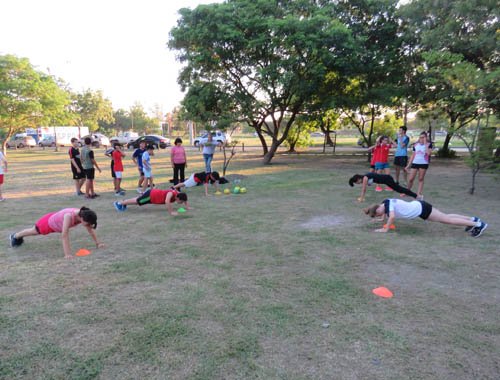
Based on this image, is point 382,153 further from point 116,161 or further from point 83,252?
point 83,252

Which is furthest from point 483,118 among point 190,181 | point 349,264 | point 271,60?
point 271,60

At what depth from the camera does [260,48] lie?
15.9 m

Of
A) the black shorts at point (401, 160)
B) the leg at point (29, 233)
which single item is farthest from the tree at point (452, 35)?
the leg at point (29, 233)

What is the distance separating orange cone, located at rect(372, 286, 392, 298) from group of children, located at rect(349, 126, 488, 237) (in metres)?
2.19

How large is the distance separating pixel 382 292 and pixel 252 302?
5.08ft

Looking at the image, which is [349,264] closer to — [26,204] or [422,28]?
[26,204]

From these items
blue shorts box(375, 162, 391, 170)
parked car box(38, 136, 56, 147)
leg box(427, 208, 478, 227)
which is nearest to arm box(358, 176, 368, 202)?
blue shorts box(375, 162, 391, 170)

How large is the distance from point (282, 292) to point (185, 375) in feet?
5.44

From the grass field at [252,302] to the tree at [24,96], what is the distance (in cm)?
2231

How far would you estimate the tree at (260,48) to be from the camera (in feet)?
47.1

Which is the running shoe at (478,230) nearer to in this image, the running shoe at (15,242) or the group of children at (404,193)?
the group of children at (404,193)

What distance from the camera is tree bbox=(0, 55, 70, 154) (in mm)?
23906

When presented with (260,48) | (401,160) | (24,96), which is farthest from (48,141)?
(401,160)

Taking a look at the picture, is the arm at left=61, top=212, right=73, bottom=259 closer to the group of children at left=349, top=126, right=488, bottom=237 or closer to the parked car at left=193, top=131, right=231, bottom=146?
the group of children at left=349, top=126, right=488, bottom=237
